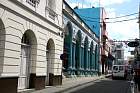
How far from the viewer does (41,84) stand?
21.2m

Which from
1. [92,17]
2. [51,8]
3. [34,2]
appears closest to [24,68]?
[34,2]

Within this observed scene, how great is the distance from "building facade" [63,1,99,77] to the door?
17.8 ft

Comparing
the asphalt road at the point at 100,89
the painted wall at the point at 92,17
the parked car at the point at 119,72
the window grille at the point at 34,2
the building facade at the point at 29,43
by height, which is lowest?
the asphalt road at the point at 100,89

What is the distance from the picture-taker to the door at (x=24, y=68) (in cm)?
1911

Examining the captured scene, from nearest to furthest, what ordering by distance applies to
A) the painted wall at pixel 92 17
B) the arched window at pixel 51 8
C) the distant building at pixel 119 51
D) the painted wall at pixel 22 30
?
the painted wall at pixel 22 30 → the arched window at pixel 51 8 → the painted wall at pixel 92 17 → the distant building at pixel 119 51

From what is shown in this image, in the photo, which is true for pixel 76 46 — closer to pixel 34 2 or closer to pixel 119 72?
pixel 119 72

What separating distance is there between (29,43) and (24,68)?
5.19ft

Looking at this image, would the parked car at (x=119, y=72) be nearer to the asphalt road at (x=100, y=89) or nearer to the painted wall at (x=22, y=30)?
the asphalt road at (x=100, y=89)

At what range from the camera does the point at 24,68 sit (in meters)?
19.6

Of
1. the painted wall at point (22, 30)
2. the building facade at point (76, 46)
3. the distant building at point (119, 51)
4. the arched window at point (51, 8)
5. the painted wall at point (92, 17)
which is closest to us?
the painted wall at point (22, 30)

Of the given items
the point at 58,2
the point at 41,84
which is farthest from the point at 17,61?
the point at 58,2

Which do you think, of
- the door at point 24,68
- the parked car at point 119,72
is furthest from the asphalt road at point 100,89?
the parked car at point 119,72

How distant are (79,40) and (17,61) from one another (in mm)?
20041

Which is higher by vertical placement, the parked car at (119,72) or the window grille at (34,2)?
the window grille at (34,2)
